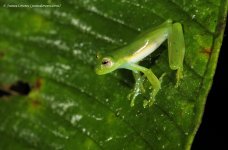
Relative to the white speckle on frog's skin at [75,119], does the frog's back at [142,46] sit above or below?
above

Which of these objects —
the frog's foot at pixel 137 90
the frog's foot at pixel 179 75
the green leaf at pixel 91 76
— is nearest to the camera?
the green leaf at pixel 91 76

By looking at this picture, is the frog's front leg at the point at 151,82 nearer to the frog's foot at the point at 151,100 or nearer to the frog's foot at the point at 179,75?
the frog's foot at the point at 151,100

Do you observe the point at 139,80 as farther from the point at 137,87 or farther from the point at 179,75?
the point at 179,75

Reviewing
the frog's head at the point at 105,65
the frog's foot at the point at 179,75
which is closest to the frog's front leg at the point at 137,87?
the frog's head at the point at 105,65

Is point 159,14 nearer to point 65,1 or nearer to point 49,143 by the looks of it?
point 65,1

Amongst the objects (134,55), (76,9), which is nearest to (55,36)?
(76,9)

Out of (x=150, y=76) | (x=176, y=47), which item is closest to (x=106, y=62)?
(x=150, y=76)
